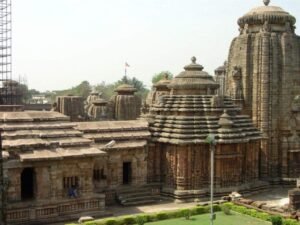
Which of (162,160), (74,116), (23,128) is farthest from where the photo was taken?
(74,116)

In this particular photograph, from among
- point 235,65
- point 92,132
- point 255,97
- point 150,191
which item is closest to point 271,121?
point 255,97

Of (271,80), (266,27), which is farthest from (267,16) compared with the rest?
(271,80)

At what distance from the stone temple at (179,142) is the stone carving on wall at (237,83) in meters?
0.06

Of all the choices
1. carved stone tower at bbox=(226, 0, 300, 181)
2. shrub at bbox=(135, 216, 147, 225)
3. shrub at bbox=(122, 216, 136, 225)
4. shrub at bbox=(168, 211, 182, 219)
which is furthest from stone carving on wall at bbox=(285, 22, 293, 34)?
shrub at bbox=(122, 216, 136, 225)

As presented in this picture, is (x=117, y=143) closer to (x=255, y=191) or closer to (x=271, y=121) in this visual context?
(x=255, y=191)

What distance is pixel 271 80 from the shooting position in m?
25.4

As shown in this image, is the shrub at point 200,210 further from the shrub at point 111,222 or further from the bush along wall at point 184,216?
the shrub at point 111,222

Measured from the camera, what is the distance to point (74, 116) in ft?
105

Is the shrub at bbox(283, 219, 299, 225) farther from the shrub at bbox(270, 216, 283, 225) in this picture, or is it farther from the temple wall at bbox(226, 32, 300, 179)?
the temple wall at bbox(226, 32, 300, 179)

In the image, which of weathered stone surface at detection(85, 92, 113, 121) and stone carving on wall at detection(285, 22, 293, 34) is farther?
weathered stone surface at detection(85, 92, 113, 121)

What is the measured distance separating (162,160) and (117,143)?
2.69 m

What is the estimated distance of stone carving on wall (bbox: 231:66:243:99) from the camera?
26094 millimetres

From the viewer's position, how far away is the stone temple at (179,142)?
1809 centimetres

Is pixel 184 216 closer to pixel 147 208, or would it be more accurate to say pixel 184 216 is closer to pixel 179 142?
pixel 147 208
